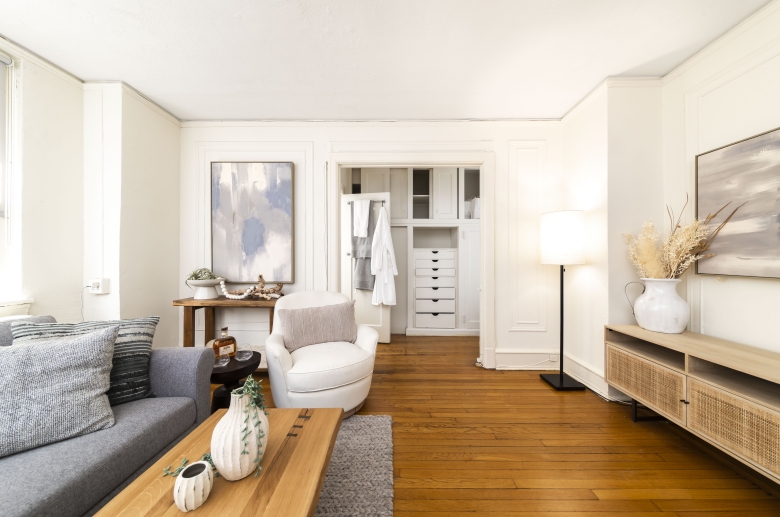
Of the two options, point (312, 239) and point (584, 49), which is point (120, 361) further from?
point (584, 49)

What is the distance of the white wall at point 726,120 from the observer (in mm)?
1639

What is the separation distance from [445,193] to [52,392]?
4131 millimetres

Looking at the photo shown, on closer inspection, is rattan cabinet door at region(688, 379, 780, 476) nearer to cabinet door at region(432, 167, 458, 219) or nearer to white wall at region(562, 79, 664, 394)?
white wall at region(562, 79, 664, 394)

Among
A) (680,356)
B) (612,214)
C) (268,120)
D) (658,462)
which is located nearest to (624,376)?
(680,356)

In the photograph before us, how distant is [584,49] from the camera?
198 cm

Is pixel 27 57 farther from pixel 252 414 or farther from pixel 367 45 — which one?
pixel 252 414

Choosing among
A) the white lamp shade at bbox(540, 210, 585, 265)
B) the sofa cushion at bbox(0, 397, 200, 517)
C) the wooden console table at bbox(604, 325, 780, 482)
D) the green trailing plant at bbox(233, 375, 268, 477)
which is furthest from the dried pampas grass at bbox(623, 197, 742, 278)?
the sofa cushion at bbox(0, 397, 200, 517)

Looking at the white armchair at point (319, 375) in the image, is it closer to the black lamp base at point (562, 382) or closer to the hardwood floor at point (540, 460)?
the hardwood floor at point (540, 460)

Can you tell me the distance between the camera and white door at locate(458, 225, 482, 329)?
4379 millimetres

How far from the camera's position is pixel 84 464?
3.34 feet

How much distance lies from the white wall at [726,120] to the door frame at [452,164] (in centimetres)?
130

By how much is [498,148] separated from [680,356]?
6.97ft

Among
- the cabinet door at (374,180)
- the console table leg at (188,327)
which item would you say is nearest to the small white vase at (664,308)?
the cabinet door at (374,180)

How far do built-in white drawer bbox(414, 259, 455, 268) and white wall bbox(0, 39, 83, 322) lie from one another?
3.44 meters
